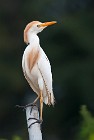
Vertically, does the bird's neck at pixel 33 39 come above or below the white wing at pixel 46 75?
above

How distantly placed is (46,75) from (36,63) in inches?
4.0

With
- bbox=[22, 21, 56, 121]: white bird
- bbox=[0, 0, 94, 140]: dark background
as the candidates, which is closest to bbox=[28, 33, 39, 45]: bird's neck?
bbox=[22, 21, 56, 121]: white bird

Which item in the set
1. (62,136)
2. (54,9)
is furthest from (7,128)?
(54,9)

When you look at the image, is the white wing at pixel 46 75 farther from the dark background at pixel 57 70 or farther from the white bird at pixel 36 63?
the dark background at pixel 57 70

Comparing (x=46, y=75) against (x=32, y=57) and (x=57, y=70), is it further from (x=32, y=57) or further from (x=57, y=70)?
(x=57, y=70)

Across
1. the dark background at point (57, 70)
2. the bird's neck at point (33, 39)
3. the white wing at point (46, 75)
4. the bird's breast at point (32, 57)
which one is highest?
the dark background at point (57, 70)

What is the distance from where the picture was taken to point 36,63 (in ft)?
21.8

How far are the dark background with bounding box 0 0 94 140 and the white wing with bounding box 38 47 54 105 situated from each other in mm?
9199

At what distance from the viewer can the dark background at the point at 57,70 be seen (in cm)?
1647

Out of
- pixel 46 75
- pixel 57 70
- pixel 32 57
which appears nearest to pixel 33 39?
pixel 32 57

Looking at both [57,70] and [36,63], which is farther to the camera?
[57,70]

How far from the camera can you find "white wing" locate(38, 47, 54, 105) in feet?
21.7

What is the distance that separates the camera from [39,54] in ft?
21.9

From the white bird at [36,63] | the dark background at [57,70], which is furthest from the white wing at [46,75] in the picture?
the dark background at [57,70]
